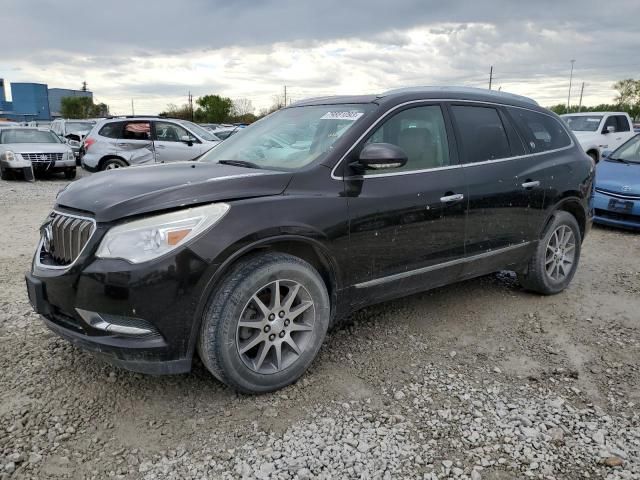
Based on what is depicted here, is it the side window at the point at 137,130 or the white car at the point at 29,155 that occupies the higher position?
the side window at the point at 137,130

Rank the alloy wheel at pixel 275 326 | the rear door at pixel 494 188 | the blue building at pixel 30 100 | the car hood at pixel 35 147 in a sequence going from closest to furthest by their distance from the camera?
the alloy wheel at pixel 275 326, the rear door at pixel 494 188, the car hood at pixel 35 147, the blue building at pixel 30 100

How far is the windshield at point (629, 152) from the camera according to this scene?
8.43 metres

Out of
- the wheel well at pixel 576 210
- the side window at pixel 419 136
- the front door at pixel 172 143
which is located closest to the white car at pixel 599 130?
the wheel well at pixel 576 210

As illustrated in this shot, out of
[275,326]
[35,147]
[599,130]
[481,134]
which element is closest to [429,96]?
[481,134]

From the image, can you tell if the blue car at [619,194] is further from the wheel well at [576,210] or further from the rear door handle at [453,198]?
the rear door handle at [453,198]

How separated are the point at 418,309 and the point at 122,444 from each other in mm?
2595

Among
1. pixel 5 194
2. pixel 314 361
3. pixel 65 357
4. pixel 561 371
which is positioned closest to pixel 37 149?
pixel 5 194

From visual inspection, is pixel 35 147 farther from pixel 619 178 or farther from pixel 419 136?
Result: pixel 619 178

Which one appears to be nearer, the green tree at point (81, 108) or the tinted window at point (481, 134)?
the tinted window at point (481, 134)

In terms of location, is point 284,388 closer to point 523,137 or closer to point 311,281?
point 311,281

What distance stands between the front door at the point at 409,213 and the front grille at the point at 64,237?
1503 mm

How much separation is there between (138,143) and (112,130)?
0.66 meters

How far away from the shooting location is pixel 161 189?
2.71 meters

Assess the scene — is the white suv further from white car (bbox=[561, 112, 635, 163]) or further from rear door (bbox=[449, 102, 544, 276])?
white car (bbox=[561, 112, 635, 163])
